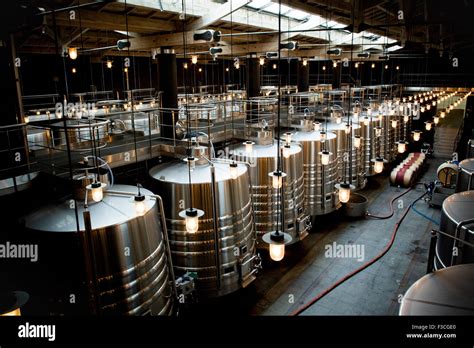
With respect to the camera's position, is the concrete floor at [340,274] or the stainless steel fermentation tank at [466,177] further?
the concrete floor at [340,274]

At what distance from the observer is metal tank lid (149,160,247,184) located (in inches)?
303

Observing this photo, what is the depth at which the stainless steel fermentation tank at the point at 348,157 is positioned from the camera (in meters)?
13.9

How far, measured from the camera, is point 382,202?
1522 centimetres

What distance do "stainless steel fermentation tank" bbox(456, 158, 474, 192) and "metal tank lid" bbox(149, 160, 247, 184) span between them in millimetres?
4758

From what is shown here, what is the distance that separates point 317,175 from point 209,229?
5.92m

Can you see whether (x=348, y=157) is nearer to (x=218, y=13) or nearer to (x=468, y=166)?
(x=468, y=166)

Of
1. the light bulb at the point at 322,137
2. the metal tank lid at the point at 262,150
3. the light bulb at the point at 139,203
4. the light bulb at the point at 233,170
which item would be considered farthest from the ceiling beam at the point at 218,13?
the light bulb at the point at 139,203

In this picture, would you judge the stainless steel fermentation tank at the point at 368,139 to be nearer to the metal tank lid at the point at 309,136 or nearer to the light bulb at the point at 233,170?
the metal tank lid at the point at 309,136

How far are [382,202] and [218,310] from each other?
9732 millimetres

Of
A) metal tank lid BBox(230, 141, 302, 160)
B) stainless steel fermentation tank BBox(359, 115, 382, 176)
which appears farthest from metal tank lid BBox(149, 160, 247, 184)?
stainless steel fermentation tank BBox(359, 115, 382, 176)

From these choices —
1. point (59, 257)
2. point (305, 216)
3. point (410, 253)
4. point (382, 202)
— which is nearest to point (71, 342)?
point (59, 257)

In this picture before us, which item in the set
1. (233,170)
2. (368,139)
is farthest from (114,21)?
(368,139)

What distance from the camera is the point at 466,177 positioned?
7.78 meters

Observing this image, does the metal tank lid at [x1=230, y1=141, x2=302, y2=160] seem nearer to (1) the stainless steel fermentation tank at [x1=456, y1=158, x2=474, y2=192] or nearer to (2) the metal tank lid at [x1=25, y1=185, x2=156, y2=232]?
(1) the stainless steel fermentation tank at [x1=456, y1=158, x2=474, y2=192]
